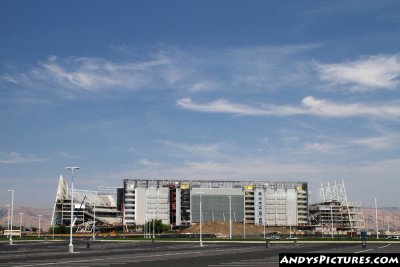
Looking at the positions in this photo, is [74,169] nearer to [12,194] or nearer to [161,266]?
[161,266]

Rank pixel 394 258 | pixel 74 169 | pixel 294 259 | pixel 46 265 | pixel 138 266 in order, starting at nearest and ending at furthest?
1. pixel 294 259
2. pixel 394 258
3. pixel 138 266
4. pixel 46 265
5. pixel 74 169

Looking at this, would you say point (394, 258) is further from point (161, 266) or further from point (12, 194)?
point (12, 194)

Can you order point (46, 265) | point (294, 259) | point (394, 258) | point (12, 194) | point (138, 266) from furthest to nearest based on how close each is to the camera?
point (12, 194)
point (46, 265)
point (138, 266)
point (394, 258)
point (294, 259)

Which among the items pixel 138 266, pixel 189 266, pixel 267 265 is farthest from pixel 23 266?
pixel 267 265

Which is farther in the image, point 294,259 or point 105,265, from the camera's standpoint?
point 105,265

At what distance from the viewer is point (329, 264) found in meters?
17.1

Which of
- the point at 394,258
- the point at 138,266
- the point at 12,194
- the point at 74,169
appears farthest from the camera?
the point at 12,194

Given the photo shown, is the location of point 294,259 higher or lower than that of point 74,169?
lower

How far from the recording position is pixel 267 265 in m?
37.9

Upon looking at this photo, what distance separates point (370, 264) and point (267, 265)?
20193 millimetres

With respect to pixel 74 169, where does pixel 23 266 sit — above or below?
below

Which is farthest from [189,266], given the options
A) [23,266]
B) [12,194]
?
[12,194]

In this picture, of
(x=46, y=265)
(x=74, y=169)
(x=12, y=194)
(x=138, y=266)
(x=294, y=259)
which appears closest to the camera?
(x=294, y=259)

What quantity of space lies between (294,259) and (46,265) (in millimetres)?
27388
